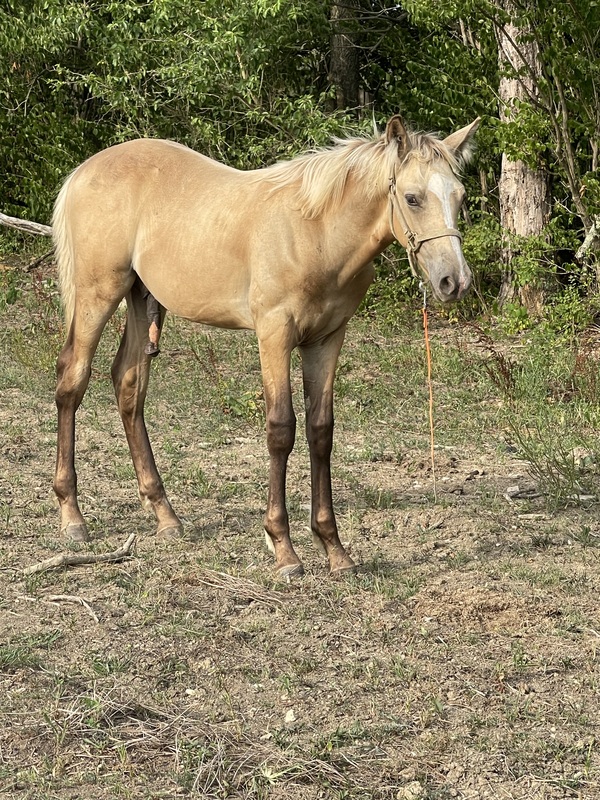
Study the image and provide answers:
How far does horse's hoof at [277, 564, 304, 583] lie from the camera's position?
5008 mm

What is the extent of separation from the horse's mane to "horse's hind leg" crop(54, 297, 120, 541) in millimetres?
1270

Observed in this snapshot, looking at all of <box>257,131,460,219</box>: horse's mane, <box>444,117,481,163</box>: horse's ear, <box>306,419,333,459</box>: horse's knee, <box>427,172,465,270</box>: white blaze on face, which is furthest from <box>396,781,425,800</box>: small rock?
<box>444,117,481,163</box>: horse's ear

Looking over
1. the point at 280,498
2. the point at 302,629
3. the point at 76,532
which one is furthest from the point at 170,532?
the point at 302,629

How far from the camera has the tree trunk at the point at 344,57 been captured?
11.8m

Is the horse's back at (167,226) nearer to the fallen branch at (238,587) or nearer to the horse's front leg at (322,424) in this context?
the horse's front leg at (322,424)

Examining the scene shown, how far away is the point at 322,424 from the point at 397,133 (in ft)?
4.62

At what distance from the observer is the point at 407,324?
11133mm

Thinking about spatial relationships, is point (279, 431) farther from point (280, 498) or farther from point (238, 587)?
point (238, 587)

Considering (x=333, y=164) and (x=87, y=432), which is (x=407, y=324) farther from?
(x=333, y=164)

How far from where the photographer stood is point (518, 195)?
1084cm

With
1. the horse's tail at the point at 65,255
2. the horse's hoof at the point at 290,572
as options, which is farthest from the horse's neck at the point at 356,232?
the horse's tail at the point at 65,255

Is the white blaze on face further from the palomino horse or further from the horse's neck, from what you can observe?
the horse's neck

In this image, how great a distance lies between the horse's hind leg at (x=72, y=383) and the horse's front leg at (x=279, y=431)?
1166 millimetres

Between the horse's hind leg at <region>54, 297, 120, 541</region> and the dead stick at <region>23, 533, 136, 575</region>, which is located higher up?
the horse's hind leg at <region>54, 297, 120, 541</region>
